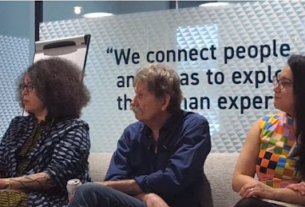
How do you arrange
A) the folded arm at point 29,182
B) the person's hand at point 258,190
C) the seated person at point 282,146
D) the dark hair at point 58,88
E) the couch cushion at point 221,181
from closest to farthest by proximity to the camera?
the person's hand at point 258,190 → the seated person at point 282,146 → the folded arm at point 29,182 → the couch cushion at point 221,181 → the dark hair at point 58,88

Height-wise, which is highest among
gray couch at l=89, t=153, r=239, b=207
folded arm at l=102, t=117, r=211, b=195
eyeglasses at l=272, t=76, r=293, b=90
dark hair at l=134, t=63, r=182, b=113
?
eyeglasses at l=272, t=76, r=293, b=90

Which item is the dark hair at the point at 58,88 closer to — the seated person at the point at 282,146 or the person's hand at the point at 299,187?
the seated person at the point at 282,146

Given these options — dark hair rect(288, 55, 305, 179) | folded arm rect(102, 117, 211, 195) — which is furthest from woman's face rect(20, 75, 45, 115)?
dark hair rect(288, 55, 305, 179)

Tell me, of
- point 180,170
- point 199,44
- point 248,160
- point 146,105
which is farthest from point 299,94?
point 199,44

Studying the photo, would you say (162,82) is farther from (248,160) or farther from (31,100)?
(31,100)

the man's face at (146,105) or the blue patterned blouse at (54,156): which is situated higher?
the man's face at (146,105)

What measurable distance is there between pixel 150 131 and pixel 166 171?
13.0 inches

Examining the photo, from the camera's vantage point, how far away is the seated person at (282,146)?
258 cm

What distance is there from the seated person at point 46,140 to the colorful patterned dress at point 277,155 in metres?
1.02

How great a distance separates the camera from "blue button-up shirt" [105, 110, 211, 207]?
9.00 feet

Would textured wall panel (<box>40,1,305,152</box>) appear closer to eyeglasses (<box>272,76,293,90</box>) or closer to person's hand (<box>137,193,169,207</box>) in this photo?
eyeglasses (<box>272,76,293,90</box>)

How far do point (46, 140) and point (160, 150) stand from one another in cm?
68

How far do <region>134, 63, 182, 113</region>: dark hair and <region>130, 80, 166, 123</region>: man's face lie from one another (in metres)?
0.03

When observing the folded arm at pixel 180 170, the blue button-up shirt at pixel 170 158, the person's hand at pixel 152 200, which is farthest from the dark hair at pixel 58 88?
the person's hand at pixel 152 200
